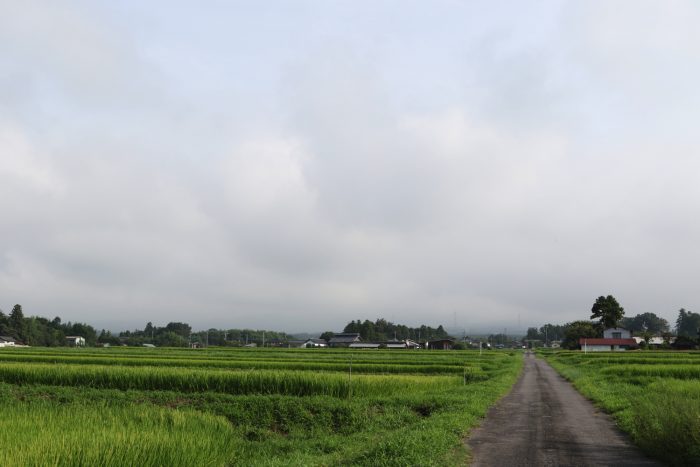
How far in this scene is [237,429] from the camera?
18031 mm

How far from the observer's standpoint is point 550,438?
1381cm

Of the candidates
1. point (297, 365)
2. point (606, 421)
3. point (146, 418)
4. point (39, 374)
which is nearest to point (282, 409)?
point (146, 418)

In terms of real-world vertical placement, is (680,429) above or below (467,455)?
above

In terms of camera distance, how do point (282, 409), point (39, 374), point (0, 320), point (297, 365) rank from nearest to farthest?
point (282, 409) < point (39, 374) < point (297, 365) < point (0, 320)

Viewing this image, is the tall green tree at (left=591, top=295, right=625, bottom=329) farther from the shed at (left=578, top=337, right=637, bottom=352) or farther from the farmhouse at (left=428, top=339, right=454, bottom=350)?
the farmhouse at (left=428, top=339, right=454, bottom=350)

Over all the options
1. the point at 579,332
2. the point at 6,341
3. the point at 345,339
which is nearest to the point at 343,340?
the point at 345,339

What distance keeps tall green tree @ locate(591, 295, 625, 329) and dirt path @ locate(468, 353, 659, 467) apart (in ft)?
378

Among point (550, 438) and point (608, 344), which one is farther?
point (608, 344)

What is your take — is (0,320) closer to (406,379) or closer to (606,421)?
(406,379)

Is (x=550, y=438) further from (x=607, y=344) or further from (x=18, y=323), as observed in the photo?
(x=18, y=323)

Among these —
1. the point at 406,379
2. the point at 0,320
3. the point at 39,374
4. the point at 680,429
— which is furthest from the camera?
the point at 0,320

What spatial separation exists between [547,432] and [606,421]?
3.75m

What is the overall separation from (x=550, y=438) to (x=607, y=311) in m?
125

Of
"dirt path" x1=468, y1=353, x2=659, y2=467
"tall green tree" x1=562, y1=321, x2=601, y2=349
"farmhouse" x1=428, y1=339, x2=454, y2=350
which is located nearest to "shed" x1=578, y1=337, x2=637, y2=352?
"tall green tree" x1=562, y1=321, x2=601, y2=349
